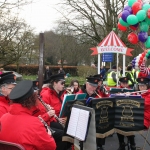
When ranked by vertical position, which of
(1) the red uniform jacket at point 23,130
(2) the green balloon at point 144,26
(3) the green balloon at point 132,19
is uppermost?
(3) the green balloon at point 132,19

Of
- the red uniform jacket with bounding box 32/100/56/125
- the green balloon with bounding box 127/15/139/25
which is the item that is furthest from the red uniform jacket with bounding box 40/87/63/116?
the green balloon with bounding box 127/15/139/25

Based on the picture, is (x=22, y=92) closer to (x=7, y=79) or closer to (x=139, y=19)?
(x=7, y=79)

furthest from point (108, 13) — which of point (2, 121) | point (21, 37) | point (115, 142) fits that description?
point (2, 121)

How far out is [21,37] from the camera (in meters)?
16.6

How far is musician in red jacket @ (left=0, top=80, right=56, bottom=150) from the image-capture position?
107 inches

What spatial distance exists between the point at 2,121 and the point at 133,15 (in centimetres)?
540

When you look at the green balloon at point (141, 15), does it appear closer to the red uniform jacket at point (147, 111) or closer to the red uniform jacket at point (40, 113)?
the red uniform jacket at point (147, 111)

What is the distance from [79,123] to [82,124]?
0.07m

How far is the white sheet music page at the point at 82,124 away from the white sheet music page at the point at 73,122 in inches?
2.3

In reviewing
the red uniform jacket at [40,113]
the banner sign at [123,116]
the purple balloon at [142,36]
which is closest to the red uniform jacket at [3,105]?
the red uniform jacket at [40,113]

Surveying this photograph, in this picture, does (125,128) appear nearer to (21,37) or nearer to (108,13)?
(21,37)

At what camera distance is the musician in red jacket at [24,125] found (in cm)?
272

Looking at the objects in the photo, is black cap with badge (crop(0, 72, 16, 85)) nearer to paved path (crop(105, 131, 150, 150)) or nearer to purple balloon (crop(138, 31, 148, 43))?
paved path (crop(105, 131, 150, 150))

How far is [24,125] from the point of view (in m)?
2.73
